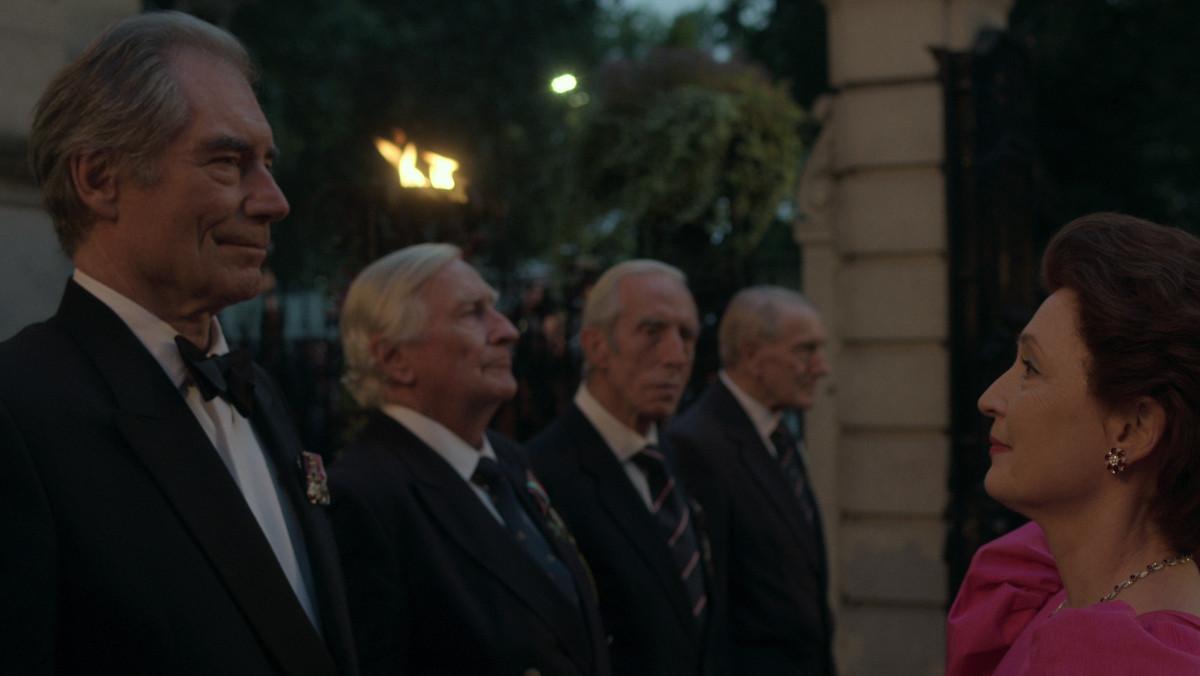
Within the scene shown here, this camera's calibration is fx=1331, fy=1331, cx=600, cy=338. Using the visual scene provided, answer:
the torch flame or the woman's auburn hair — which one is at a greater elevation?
the torch flame

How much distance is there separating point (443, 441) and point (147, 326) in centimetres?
149

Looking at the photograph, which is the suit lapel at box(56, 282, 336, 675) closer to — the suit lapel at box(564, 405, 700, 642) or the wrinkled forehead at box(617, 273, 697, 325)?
the suit lapel at box(564, 405, 700, 642)

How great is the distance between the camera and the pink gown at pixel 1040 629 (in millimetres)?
1999

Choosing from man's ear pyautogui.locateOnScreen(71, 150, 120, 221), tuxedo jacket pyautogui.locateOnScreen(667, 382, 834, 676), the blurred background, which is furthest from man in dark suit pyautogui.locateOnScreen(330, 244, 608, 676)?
the blurred background

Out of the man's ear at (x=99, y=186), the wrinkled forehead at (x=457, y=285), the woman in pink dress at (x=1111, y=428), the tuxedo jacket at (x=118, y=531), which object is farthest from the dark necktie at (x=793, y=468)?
the man's ear at (x=99, y=186)

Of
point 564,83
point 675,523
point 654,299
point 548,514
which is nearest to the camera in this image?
point 548,514

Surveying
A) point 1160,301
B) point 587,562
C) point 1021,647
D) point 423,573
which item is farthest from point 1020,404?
point 587,562

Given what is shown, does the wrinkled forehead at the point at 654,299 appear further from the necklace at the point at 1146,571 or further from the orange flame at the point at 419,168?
the necklace at the point at 1146,571

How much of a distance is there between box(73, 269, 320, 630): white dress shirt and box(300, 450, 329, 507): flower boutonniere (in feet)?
0.17

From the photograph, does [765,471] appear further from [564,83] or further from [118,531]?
[118,531]

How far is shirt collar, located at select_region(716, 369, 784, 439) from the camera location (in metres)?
5.54

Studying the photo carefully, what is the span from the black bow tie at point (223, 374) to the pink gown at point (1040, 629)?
1.33 m

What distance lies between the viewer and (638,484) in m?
4.39

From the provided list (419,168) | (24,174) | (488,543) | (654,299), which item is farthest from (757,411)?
(24,174)
